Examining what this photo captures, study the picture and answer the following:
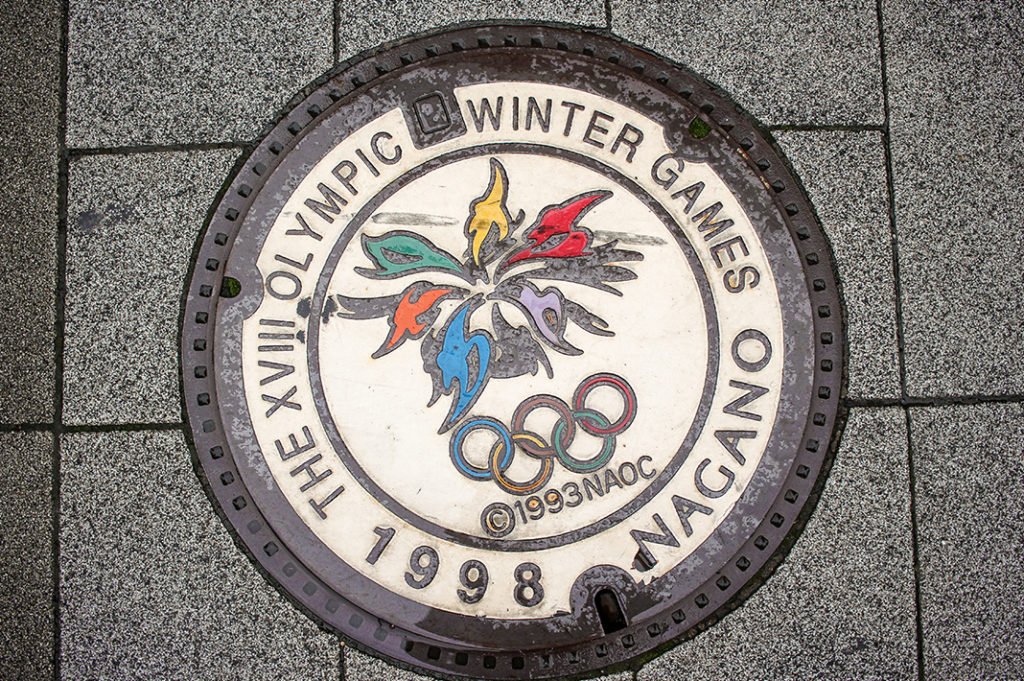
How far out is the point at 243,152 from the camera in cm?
243

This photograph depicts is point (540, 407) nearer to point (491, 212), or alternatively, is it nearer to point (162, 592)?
point (491, 212)

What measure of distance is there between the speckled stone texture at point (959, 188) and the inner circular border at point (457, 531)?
0.71 meters

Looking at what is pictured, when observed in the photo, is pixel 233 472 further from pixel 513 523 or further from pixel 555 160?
pixel 555 160

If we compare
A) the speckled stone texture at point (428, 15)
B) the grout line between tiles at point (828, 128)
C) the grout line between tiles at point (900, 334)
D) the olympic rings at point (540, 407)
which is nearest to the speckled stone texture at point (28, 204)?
the speckled stone texture at point (428, 15)

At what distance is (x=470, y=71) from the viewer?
95.3 inches

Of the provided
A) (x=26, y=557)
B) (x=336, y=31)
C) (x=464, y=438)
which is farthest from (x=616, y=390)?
(x=26, y=557)

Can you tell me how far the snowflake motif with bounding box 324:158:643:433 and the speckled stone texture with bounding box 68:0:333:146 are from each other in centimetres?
67

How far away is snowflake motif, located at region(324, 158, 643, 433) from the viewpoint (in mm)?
2303

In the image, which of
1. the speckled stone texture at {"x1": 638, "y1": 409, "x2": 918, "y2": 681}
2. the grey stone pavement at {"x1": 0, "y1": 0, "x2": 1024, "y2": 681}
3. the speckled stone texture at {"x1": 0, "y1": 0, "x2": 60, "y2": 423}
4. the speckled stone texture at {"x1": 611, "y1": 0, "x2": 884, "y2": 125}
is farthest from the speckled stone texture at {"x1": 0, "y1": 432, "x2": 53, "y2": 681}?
the speckled stone texture at {"x1": 611, "y1": 0, "x2": 884, "y2": 125}

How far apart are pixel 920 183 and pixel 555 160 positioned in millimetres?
1259

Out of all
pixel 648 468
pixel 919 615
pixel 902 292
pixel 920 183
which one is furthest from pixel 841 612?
pixel 920 183

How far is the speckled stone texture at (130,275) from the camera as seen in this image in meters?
2.36

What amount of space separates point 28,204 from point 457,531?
6.01 ft

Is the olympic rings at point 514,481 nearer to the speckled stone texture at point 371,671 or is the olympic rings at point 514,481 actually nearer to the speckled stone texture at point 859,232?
the speckled stone texture at point 371,671
